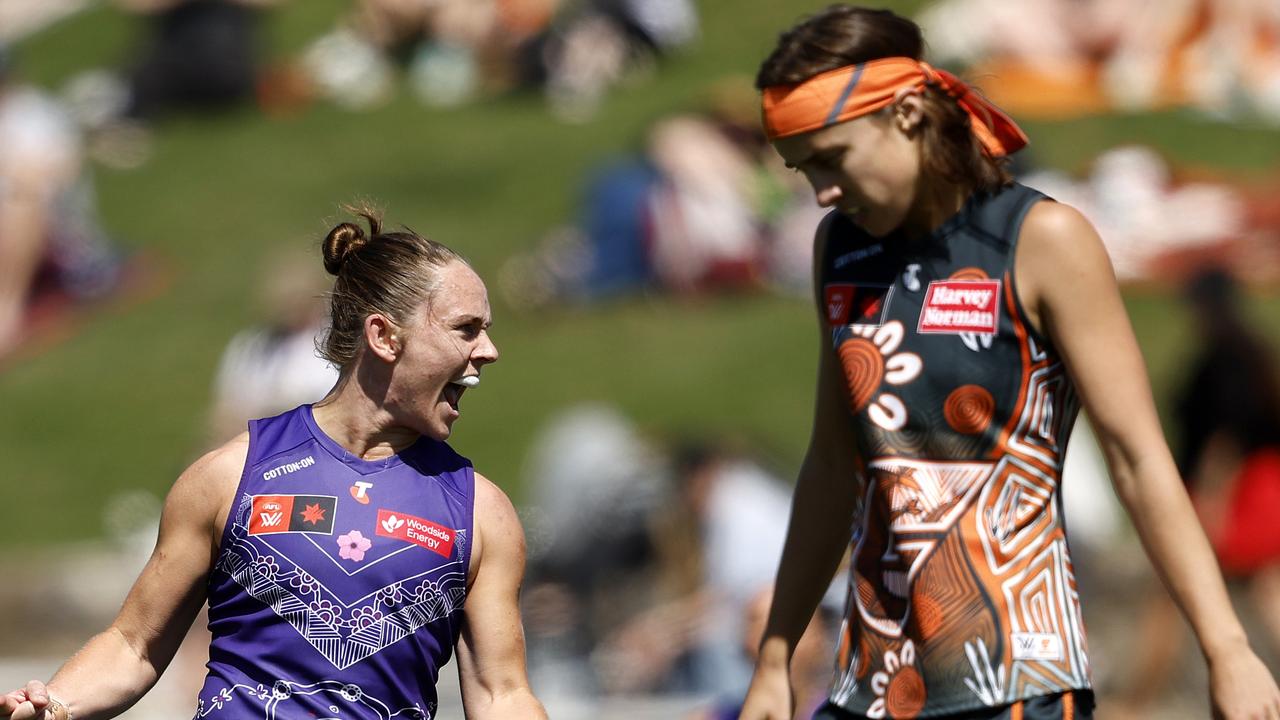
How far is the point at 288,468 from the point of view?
3215 mm

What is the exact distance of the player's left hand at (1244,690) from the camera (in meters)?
3.04

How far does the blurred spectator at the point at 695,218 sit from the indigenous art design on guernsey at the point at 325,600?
8285 millimetres

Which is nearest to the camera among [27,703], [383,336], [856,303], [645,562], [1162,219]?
[27,703]

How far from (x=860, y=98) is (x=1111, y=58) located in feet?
32.5

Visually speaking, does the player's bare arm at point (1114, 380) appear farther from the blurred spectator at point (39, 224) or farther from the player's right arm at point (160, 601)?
the blurred spectator at point (39, 224)

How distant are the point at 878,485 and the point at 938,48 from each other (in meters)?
9.90

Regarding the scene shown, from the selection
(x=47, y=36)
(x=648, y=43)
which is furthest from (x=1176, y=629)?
(x=47, y=36)

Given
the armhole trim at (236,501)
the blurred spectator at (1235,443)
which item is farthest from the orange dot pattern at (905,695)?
the blurred spectator at (1235,443)

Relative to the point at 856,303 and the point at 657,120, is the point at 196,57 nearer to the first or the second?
the point at 657,120

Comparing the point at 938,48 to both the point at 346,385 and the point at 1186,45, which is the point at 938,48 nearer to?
the point at 1186,45

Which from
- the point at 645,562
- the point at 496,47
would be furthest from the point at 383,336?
the point at 496,47

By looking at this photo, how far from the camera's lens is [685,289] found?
39.0 feet

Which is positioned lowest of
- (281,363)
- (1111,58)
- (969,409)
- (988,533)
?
(1111,58)

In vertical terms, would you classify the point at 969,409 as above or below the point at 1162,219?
above
